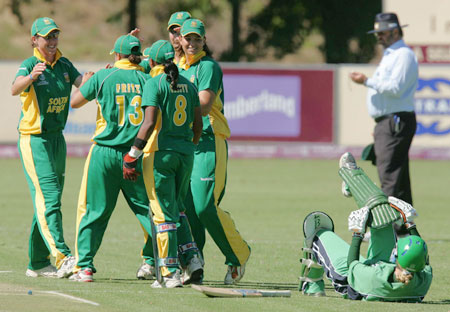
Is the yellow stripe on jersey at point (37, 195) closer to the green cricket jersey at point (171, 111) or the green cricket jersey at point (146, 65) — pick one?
the green cricket jersey at point (146, 65)

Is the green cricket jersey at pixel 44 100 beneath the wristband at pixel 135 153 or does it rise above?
above

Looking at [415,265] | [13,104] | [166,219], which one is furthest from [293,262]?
[13,104]

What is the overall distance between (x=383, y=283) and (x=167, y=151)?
7.06 ft

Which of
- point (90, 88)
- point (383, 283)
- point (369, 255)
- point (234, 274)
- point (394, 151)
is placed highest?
point (90, 88)

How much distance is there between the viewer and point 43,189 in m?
10.0

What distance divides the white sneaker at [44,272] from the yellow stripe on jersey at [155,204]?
4.50 ft

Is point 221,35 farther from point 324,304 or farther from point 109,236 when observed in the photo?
point 324,304

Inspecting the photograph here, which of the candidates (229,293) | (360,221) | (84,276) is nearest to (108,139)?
(84,276)

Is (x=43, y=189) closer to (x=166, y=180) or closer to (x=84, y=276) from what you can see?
(x=84, y=276)

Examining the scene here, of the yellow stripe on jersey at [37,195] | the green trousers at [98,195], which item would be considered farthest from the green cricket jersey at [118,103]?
the yellow stripe on jersey at [37,195]

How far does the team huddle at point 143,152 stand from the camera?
905 centimetres

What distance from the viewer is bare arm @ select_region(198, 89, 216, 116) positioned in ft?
31.3

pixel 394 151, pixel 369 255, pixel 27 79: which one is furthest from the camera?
pixel 394 151

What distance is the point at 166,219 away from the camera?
357 inches
